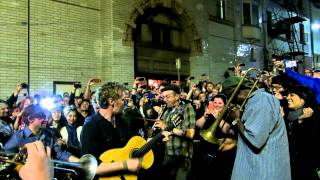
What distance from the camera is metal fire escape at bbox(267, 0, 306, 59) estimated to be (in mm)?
23797

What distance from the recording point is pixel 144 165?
4.98 m

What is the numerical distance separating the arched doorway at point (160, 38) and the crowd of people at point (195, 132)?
6.29m

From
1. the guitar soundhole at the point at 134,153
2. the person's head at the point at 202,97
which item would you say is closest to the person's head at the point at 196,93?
the person's head at the point at 202,97

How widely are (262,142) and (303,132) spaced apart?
2.13m

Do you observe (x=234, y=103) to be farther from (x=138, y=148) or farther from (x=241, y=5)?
(x=241, y=5)

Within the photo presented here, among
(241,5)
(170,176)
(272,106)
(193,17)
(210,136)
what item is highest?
(241,5)

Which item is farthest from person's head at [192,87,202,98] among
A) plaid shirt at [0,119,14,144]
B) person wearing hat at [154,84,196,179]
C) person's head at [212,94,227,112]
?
plaid shirt at [0,119,14,144]

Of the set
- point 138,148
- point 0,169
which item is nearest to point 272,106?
point 138,148

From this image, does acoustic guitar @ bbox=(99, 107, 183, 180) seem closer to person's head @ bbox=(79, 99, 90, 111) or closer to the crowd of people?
the crowd of people

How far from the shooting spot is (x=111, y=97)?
15.1ft

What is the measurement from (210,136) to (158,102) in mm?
4484

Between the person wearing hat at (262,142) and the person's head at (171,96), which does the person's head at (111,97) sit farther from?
the person's head at (171,96)

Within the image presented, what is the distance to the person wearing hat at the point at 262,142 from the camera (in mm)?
3848

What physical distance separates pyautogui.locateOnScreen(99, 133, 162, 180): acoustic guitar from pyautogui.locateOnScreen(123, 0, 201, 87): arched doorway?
9.16 m
